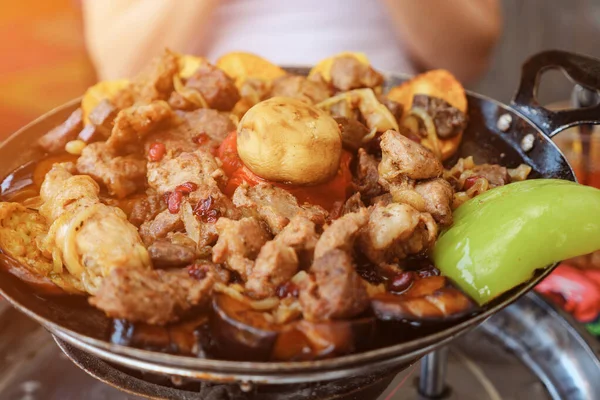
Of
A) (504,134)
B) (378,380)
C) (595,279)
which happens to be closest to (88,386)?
(378,380)

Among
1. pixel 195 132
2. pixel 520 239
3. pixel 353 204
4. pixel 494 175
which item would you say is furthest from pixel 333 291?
pixel 195 132

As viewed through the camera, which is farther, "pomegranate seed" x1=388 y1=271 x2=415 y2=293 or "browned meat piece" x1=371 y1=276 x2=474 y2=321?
"pomegranate seed" x1=388 y1=271 x2=415 y2=293

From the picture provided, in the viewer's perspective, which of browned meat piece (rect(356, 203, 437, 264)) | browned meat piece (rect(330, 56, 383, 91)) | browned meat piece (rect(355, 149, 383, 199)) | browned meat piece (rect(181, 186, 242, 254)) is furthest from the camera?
browned meat piece (rect(330, 56, 383, 91))

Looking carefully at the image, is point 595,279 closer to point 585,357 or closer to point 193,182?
point 585,357

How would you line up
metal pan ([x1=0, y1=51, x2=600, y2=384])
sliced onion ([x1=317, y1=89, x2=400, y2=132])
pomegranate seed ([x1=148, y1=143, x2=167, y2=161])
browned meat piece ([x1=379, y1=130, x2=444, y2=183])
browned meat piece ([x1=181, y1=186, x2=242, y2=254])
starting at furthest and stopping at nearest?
sliced onion ([x1=317, y1=89, x2=400, y2=132]) < pomegranate seed ([x1=148, y1=143, x2=167, y2=161]) < browned meat piece ([x1=379, y1=130, x2=444, y2=183]) < browned meat piece ([x1=181, y1=186, x2=242, y2=254]) < metal pan ([x1=0, y1=51, x2=600, y2=384])

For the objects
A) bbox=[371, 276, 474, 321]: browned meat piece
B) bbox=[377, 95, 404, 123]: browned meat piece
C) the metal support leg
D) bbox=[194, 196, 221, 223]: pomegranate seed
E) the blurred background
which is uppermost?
bbox=[377, 95, 404, 123]: browned meat piece

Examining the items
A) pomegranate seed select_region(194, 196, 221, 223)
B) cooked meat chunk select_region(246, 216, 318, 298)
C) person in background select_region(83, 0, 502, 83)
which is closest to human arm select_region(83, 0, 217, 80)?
person in background select_region(83, 0, 502, 83)

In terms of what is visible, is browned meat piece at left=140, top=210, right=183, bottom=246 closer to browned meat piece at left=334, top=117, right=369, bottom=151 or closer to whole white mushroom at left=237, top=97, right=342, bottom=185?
whole white mushroom at left=237, top=97, right=342, bottom=185

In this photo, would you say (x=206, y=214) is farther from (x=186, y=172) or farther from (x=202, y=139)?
(x=202, y=139)
